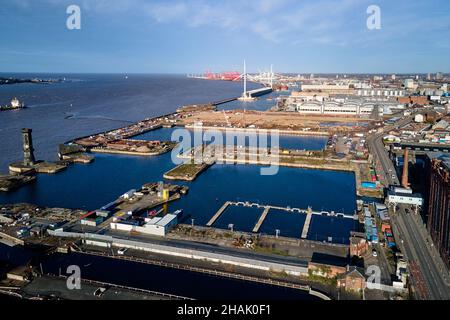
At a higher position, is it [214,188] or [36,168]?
[36,168]

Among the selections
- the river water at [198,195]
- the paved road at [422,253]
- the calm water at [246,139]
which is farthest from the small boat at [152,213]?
the calm water at [246,139]

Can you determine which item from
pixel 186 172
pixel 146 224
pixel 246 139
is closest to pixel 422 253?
pixel 146 224

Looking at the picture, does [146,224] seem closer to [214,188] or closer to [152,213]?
[152,213]

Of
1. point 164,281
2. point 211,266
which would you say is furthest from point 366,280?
point 164,281

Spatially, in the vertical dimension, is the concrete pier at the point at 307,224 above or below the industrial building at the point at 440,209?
below

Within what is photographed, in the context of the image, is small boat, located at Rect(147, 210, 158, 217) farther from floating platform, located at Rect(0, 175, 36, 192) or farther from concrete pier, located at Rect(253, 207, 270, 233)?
floating platform, located at Rect(0, 175, 36, 192)

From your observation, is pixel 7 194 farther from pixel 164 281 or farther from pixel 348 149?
pixel 348 149

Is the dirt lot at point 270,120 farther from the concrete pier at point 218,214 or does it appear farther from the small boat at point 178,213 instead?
the small boat at point 178,213

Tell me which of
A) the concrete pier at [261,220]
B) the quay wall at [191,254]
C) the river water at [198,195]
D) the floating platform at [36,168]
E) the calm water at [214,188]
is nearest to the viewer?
the river water at [198,195]

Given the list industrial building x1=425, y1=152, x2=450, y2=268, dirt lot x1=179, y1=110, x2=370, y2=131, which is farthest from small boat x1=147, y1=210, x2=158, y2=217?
dirt lot x1=179, y1=110, x2=370, y2=131
